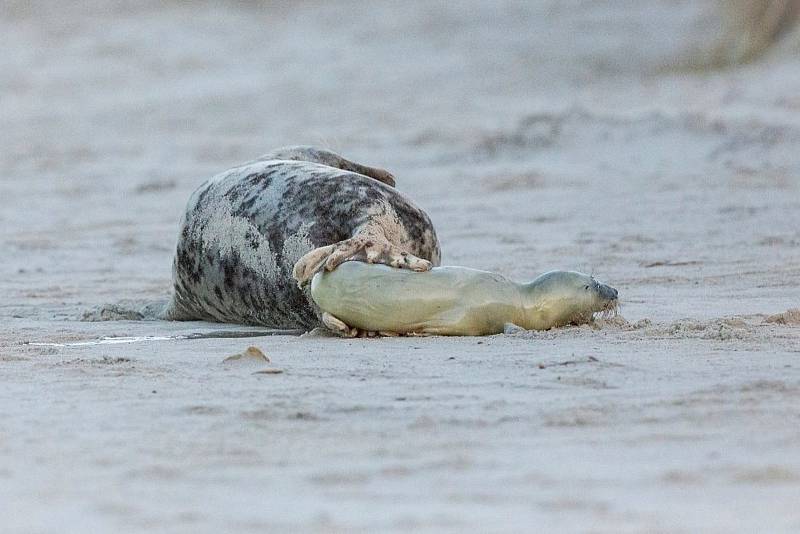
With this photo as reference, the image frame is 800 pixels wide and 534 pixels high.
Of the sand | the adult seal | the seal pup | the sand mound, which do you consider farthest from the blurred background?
the seal pup

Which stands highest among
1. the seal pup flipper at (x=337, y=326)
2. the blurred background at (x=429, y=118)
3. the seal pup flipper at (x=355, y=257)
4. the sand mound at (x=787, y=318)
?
the blurred background at (x=429, y=118)

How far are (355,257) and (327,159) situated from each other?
1.38m

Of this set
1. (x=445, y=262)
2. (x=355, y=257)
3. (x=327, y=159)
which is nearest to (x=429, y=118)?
(x=445, y=262)

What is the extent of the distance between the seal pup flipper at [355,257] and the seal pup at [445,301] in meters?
0.03

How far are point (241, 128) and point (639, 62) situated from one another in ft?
15.8

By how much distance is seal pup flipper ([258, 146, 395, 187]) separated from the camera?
5.78 meters

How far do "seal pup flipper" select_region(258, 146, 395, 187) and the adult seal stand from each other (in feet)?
1.14

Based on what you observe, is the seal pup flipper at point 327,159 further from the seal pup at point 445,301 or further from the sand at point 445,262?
the seal pup at point 445,301

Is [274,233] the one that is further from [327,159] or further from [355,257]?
[327,159]

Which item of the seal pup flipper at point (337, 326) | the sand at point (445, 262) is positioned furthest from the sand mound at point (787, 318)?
the seal pup flipper at point (337, 326)

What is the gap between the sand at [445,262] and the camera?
263cm

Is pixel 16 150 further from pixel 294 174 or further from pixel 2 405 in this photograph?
pixel 2 405

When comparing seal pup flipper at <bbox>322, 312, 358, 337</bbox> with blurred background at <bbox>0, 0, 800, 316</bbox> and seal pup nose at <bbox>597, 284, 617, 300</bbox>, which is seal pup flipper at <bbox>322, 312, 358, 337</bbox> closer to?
seal pup nose at <bbox>597, 284, 617, 300</bbox>

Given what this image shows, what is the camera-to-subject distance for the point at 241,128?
13.8 metres
